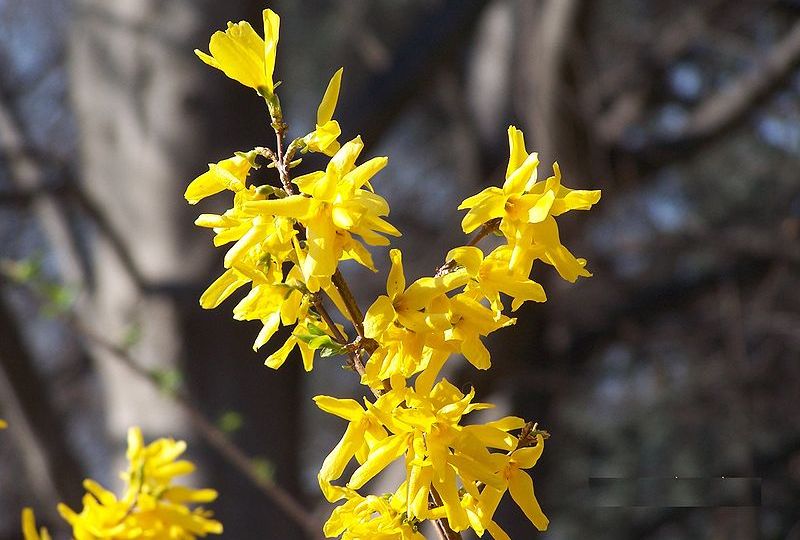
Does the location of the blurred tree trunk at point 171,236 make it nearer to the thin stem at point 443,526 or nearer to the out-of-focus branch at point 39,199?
the out-of-focus branch at point 39,199

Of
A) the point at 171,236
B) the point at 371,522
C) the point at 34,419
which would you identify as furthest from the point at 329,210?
the point at 34,419

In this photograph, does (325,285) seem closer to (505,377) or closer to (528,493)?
(528,493)

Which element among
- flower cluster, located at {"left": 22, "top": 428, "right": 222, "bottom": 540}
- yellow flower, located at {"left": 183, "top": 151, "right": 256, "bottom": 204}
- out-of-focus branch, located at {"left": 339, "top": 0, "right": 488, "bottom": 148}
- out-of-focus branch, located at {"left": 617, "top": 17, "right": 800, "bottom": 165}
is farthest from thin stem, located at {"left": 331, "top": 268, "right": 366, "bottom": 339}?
out-of-focus branch, located at {"left": 617, "top": 17, "right": 800, "bottom": 165}

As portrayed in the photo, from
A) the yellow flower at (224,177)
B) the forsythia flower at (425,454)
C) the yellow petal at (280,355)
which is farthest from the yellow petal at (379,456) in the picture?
the yellow flower at (224,177)

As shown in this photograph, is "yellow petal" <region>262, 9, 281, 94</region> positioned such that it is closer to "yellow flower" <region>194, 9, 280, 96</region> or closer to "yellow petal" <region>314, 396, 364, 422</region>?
"yellow flower" <region>194, 9, 280, 96</region>

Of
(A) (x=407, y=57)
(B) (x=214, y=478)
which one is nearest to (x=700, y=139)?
(A) (x=407, y=57)
